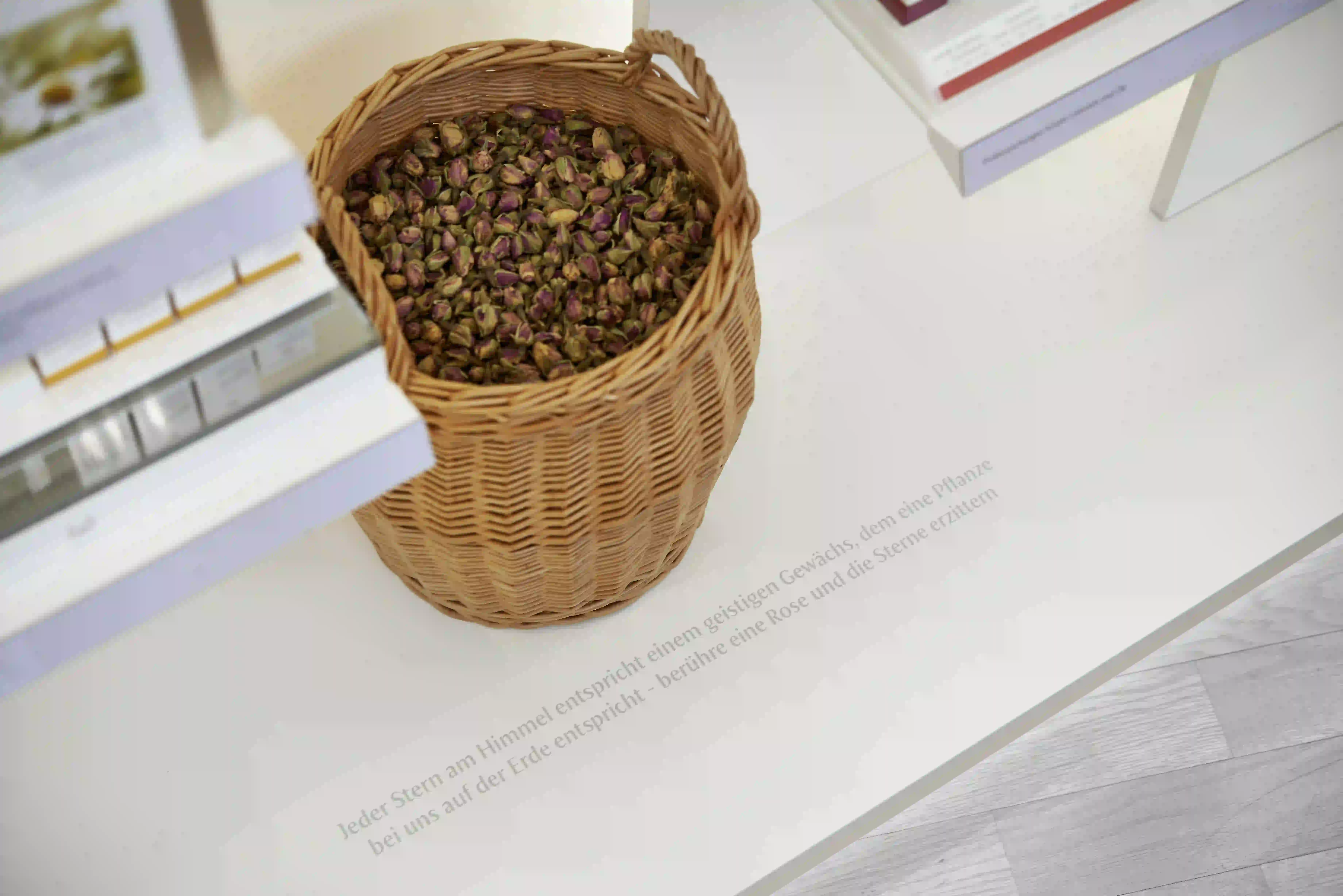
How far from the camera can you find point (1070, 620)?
5.18 ft

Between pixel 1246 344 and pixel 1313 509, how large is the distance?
0.79 ft

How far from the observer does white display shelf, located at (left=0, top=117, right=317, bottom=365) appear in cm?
71

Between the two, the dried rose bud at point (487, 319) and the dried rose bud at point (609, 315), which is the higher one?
the dried rose bud at point (487, 319)

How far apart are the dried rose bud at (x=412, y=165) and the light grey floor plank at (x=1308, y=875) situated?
1.21m

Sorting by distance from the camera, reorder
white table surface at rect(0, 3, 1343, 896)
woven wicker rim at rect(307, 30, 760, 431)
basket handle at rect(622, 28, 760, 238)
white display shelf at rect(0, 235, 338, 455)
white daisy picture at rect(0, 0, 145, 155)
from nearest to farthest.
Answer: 1. white daisy picture at rect(0, 0, 145, 155)
2. white display shelf at rect(0, 235, 338, 455)
3. woven wicker rim at rect(307, 30, 760, 431)
4. basket handle at rect(622, 28, 760, 238)
5. white table surface at rect(0, 3, 1343, 896)

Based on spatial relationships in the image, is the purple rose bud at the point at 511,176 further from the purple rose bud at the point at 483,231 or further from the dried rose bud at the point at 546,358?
the dried rose bud at the point at 546,358

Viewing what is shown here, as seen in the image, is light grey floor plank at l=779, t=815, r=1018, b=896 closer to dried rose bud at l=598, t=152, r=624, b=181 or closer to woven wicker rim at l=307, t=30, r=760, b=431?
woven wicker rim at l=307, t=30, r=760, b=431

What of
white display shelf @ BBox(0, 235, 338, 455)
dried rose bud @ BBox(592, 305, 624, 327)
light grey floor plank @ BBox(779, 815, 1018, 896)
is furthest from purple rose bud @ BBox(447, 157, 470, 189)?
light grey floor plank @ BBox(779, 815, 1018, 896)

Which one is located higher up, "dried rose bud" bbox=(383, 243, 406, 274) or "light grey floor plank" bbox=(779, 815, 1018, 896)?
"dried rose bud" bbox=(383, 243, 406, 274)

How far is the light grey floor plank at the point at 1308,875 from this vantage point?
1558 mm

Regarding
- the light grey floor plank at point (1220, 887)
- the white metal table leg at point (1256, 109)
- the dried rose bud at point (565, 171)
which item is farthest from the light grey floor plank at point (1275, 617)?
the dried rose bud at point (565, 171)

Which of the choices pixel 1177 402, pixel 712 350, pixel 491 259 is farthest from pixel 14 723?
pixel 1177 402

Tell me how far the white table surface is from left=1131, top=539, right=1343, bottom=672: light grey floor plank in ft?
0.22

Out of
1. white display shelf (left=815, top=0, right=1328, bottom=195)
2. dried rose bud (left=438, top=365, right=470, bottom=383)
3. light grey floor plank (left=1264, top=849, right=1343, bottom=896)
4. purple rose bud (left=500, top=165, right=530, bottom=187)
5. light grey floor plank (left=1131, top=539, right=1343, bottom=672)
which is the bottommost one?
light grey floor plank (left=1264, top=849, right=1343, bottom=896)
